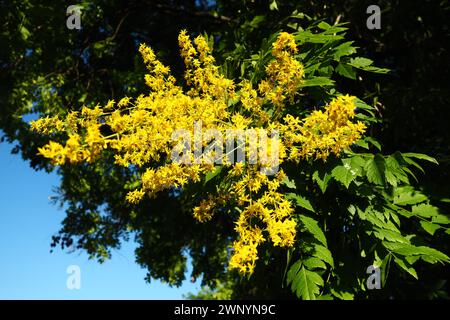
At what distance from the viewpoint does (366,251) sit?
2.93m

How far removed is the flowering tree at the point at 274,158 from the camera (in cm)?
218

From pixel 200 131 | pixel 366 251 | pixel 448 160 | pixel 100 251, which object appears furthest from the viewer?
pixel 100 251

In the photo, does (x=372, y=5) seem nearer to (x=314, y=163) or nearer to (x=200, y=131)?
(x=314, y=163)

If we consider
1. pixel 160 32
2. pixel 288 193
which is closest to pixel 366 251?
pixel 288 193

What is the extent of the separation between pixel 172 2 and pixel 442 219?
5904mm

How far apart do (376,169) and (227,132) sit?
101cm

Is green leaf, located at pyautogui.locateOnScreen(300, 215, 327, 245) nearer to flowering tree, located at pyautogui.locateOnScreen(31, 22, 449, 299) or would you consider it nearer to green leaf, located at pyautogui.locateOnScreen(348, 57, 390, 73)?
flowering tree, located at pyautogui.locateOnScreen(31, 22, 449, 299)

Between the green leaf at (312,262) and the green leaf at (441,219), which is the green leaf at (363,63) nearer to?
the green leaf at (441,219)

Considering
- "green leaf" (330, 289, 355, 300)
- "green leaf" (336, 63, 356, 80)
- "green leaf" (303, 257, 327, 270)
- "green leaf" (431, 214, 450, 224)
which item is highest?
"green leaf" (336, 63, 356, 80)

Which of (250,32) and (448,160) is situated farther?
(250,32)

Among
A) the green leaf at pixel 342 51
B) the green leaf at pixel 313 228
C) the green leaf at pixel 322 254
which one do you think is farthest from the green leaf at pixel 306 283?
the green leaf at pixel 342 51

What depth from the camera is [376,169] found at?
8.72 ft

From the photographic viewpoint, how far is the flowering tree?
2184 mm

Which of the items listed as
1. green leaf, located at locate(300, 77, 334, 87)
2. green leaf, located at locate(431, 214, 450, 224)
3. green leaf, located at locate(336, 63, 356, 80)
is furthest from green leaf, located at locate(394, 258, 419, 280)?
green leaf, located at locate(336, 63, 356, 80)
